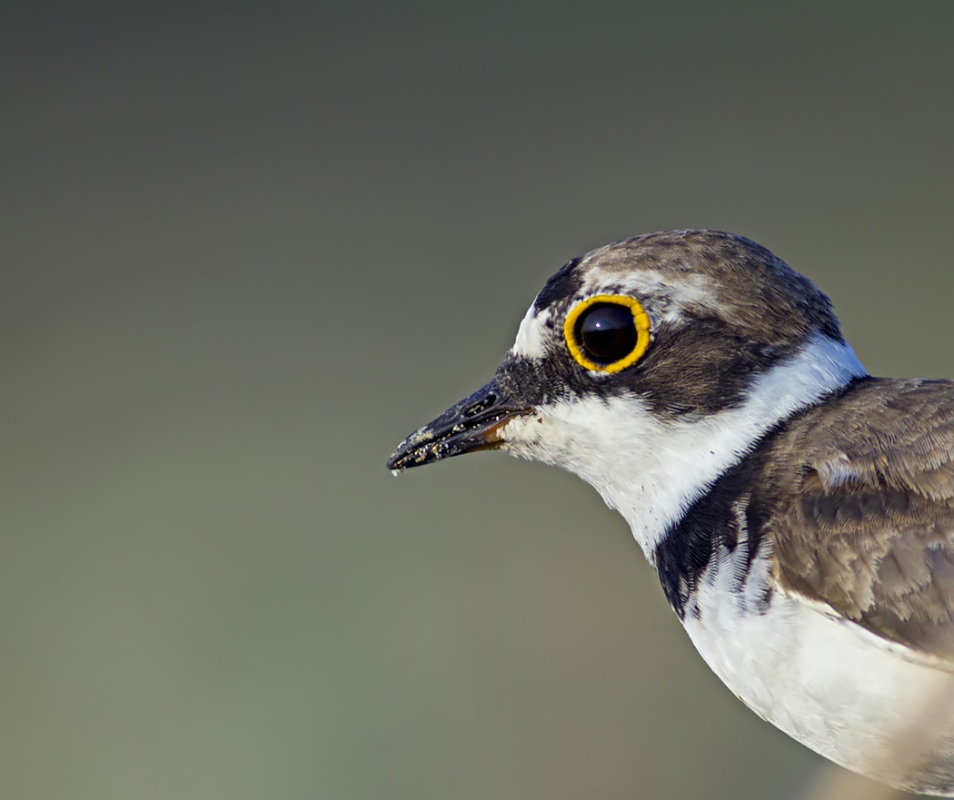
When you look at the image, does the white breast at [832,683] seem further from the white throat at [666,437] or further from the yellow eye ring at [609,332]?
the yellow eye ring at [609,332]

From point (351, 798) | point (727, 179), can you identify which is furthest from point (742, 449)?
point (727, 179)

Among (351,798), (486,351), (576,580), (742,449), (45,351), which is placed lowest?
(351,798)

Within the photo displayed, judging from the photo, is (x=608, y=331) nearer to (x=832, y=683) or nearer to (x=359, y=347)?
(x=832, y=683)

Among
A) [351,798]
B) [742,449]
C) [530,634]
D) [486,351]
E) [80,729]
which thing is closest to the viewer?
[742,449]

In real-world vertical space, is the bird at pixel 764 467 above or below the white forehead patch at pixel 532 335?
below

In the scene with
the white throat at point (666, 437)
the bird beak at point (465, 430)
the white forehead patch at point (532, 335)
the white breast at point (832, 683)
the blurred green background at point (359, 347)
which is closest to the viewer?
the white breast at point (832, 683)

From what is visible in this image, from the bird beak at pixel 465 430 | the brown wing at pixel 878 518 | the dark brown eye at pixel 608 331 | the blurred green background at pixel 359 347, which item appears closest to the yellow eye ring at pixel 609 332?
the dark brown eye at pixel 608 331

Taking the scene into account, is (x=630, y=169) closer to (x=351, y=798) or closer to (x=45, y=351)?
(x=45, y=351)
